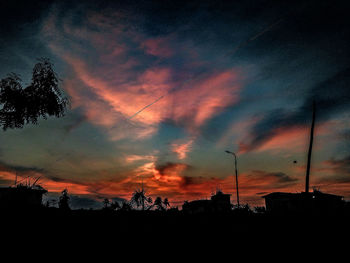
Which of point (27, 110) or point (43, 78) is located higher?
point (43, 78)

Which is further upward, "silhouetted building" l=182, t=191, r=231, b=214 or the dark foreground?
the dark foreground

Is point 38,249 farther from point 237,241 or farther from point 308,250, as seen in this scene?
point 308,250

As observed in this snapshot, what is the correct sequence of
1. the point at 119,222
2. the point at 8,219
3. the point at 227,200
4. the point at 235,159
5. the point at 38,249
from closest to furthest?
the point at 38,249
the point at 8,219
the point at 119,222
the point at 235,159
the point at 227,200

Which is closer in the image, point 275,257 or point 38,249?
point 38,249

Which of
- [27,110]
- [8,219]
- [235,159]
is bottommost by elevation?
[8,219]

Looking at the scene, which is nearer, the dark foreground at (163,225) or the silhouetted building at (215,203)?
the dark foreground at (163,225)

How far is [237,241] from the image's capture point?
35.1 ft

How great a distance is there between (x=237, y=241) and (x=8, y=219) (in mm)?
10429

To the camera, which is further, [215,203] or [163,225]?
[215,203]

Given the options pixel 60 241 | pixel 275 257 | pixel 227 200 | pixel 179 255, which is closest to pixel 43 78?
pixel 60 241

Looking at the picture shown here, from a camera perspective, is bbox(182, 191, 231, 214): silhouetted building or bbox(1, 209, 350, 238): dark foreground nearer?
Result: bbox(1, 209, 350, 238): dark foreground

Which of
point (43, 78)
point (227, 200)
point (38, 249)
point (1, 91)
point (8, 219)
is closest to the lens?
point (38, 249)

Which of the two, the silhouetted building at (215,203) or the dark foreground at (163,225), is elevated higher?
the dark foreground at (163,225)

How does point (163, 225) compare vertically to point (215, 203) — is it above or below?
above
